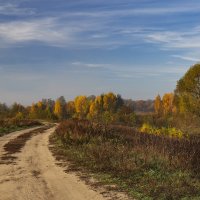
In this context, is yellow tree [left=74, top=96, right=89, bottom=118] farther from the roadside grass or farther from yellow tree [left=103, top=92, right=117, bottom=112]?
the roadside grass

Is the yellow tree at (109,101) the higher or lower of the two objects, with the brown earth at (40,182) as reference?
higher

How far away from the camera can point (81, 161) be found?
48.3 ft

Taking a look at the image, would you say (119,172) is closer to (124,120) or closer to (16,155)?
(16,155)

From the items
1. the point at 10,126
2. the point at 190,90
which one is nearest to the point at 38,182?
the point at 10,126

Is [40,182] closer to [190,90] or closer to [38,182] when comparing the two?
[38,182]

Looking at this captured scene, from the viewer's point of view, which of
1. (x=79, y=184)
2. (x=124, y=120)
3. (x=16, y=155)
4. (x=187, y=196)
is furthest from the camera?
(x=124, y=120)

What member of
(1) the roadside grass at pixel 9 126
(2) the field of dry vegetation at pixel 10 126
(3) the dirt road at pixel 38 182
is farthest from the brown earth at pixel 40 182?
(2) the field of dry vegetation at pixel 10 126

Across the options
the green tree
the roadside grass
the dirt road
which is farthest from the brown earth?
the green tree

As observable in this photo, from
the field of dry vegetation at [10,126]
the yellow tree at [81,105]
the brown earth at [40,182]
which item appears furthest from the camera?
the yellow tree at [81,105]

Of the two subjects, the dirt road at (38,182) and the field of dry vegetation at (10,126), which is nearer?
the dirt road at (38,182)

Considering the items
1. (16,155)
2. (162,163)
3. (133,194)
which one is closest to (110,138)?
(16,155)

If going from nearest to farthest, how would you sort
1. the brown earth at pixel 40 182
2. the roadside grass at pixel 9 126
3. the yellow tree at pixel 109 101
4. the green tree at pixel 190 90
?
the brown earth at pixel 40 182 < the roadside grass at pixel 9 126 < the green tree at pixel 190 90 < the yellow tree at pixel 109 101

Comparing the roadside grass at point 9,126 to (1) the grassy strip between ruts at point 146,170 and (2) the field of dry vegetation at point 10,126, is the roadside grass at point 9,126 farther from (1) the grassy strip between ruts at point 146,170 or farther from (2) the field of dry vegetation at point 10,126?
(1) the grassy strip between ruts at point 146,170

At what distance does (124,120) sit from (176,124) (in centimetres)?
2220
